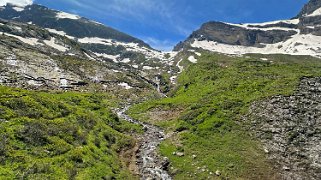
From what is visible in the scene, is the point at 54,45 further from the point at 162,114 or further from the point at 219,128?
the point at 219,128

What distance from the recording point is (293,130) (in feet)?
161

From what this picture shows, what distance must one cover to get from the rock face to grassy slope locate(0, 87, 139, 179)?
18.8 metres

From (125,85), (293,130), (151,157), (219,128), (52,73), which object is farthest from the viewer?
(125,85)

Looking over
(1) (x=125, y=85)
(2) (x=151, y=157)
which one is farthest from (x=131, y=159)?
(1) (x=125, y=85)

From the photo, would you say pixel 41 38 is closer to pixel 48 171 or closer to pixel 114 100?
pixel 114 100

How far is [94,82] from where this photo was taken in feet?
344

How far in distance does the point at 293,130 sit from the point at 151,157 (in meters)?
20.1

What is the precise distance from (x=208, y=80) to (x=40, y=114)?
56.6 meters

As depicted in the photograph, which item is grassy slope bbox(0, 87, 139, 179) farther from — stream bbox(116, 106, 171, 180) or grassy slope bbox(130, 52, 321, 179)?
grassy slope bbox(130, 52, 321, 179)

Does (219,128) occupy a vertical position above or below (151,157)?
above

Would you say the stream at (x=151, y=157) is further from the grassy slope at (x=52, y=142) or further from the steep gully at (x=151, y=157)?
the grassy slope at (x=52, y=142)

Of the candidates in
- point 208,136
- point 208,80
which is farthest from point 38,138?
point 208,80

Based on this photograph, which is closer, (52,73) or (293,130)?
(293,130)

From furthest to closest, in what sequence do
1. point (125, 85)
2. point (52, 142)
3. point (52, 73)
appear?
point (125, 85) → point (52, 73) → point (52, 142)
